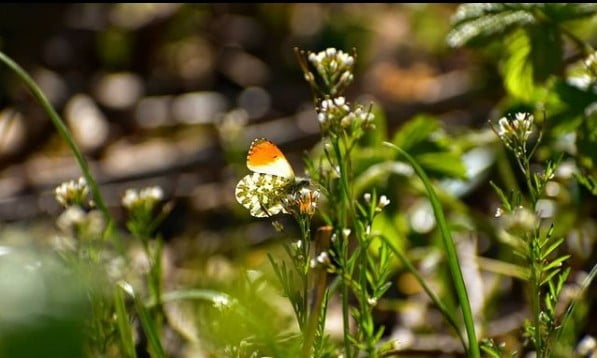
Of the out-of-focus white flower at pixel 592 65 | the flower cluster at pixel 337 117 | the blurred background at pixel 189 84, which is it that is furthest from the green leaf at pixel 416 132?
the blurred background at pixel 189 84

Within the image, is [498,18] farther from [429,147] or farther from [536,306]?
[536,306]

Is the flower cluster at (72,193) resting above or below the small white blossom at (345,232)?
above

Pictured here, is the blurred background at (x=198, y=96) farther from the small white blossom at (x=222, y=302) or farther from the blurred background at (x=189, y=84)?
the small white blossom at (x=222, y=302)

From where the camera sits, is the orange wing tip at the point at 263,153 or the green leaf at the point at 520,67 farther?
the green leaf at the point at 520,67

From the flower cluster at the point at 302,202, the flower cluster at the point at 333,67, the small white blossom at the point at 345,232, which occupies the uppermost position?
the flower cluster at the point at 333,67

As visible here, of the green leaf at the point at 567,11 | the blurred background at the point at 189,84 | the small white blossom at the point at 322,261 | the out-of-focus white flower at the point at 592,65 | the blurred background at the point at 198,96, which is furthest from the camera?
the blurred background at the point at 189,84

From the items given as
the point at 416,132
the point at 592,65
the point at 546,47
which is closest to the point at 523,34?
the point at 546,47

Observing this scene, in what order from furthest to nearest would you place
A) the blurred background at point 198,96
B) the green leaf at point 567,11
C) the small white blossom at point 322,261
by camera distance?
the blurred background at point 198,96 → the green leaf at point 567,11 → the small white blossom at point 322,261

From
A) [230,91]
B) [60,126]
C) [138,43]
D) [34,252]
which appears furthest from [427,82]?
[34,252]

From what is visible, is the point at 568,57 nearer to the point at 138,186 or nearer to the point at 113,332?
the point at 138,186
